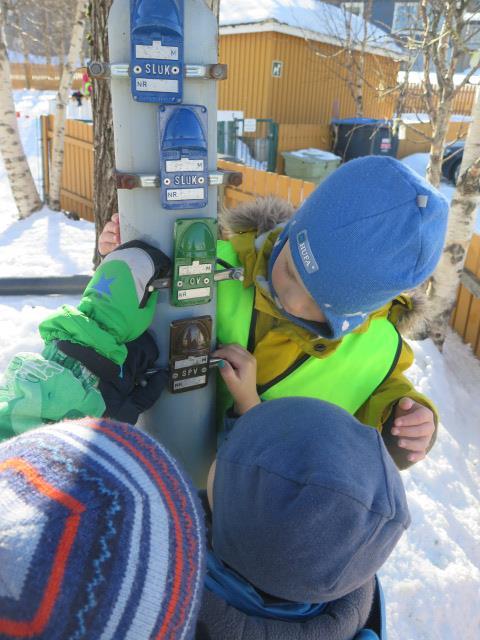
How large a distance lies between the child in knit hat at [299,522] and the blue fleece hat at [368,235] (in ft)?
1.18

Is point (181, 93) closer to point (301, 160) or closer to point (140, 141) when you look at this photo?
point (140, 141)

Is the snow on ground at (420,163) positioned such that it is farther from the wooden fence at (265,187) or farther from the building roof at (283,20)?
the wooden fence at (265,187)

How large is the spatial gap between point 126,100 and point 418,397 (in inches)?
39.1

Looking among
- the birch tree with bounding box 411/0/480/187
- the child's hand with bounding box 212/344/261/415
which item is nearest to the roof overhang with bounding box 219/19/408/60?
the birch tree with bounding box 411/0/480/187

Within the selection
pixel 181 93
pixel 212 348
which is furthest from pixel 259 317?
pixel 181 93

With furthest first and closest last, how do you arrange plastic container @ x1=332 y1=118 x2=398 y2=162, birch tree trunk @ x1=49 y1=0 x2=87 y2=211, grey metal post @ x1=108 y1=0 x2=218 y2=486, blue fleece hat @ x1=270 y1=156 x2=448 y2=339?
1. plastic container @ x1=332 y1=118 x2=398 y2=162
2. birch tree trunk @ x1=49 y1=0 x2=87 y2=211
3. blue fleece hat @ x1=270 y1=156 x2=448 y2=339
4. grey metal post @ x1=108 y1=0 x2=218 y2=486

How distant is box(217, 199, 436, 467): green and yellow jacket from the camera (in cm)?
134

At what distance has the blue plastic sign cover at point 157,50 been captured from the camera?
93cm

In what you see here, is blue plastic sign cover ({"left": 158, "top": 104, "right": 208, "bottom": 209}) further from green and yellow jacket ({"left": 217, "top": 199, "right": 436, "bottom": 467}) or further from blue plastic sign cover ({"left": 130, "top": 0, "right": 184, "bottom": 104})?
green and yellow jacket ({"left": 217, "top": 199, "right": 436, "bottom": 467})

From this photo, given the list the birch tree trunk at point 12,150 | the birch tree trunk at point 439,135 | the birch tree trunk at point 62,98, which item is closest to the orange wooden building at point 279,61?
the birch tree trunk at point 62,98

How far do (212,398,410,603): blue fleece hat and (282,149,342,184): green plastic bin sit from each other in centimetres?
997

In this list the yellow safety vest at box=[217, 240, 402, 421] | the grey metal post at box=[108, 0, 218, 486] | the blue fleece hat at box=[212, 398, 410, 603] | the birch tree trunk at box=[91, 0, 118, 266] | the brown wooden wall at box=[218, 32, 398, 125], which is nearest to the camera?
the blue fleece hat at box=[212, 398, 410, 603]

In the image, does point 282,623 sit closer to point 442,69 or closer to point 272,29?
point 442,69

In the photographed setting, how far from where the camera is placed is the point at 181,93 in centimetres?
100
